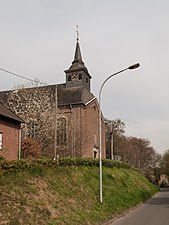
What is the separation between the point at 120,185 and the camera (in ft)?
90.5

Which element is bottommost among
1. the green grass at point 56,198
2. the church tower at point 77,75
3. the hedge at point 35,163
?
the green grass at point 56,198

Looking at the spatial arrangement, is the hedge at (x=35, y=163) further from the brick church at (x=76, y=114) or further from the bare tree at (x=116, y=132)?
the bare tree at (x=116, y=132)

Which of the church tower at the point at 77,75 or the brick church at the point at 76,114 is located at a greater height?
the church tower at the point at 77,75

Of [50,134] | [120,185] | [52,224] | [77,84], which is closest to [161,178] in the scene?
[77,84]

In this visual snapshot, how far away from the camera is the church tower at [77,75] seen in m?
51.6

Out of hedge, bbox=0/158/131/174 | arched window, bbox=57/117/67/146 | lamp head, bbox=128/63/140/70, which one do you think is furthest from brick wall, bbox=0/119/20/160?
lamp head, bbox=128/63/140/70

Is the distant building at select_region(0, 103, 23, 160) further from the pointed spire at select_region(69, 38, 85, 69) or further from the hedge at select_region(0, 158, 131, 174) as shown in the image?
the pointed spire at select_region(69, 38, 85, 69)

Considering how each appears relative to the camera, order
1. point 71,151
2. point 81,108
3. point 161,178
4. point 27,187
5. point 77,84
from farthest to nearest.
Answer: point 161,178 → point 77,84 → point 81,108 → point 71,151 → point 27,187

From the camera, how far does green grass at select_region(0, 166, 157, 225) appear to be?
13206 mm

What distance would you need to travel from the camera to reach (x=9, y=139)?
29453 millimetres

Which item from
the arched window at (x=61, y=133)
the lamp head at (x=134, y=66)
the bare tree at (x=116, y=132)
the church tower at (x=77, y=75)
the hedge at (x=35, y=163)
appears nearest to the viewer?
the hedge at (x=35, y=163)

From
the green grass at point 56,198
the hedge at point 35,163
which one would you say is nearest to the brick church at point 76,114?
the hedge at point 35,163

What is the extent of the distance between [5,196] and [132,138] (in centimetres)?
7557

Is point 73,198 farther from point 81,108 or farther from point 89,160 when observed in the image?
point 81,108
